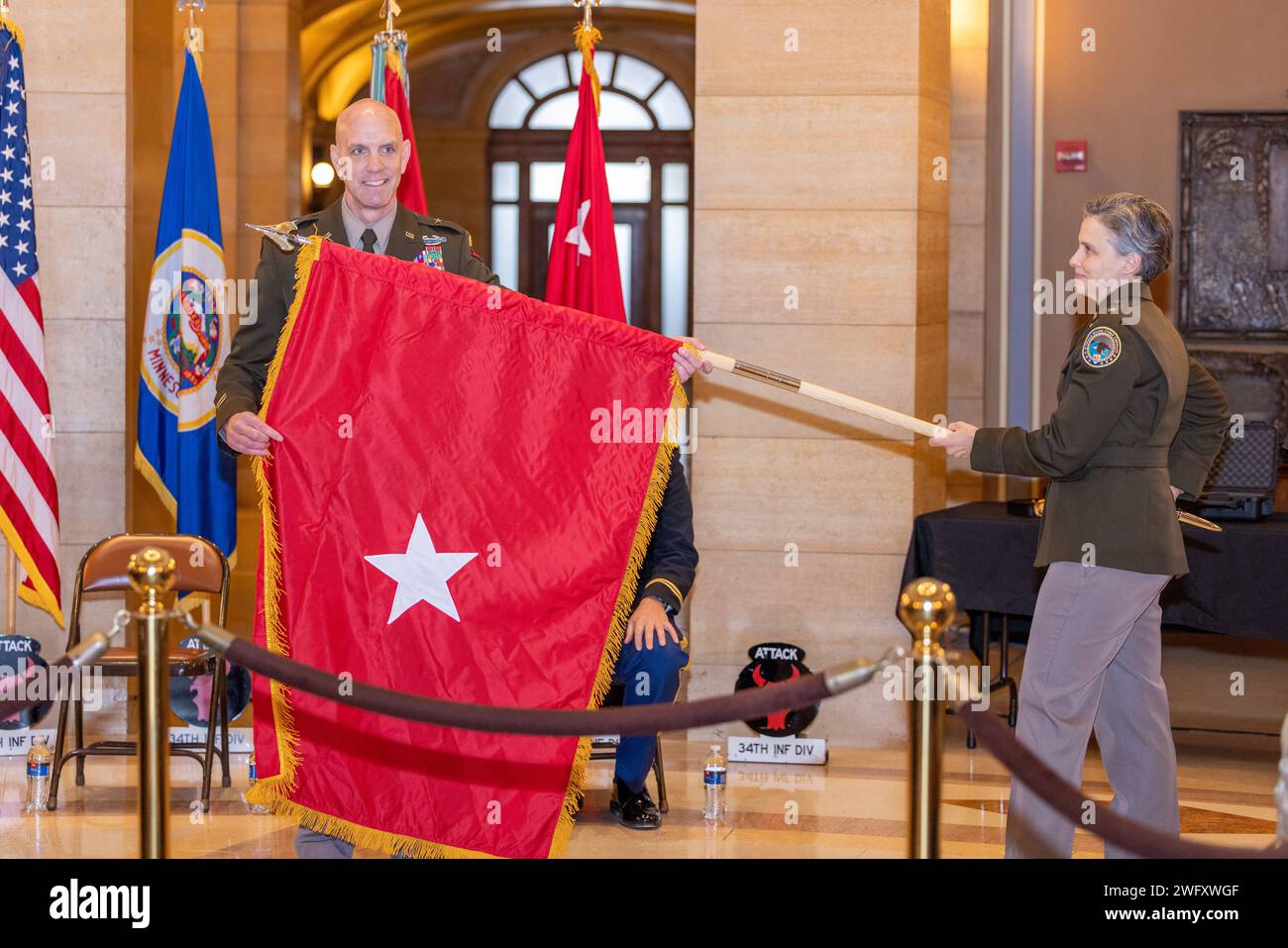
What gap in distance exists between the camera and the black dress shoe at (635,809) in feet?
14.0

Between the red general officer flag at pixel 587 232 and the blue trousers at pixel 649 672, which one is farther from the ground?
the red general officer flag at pixel 587 232

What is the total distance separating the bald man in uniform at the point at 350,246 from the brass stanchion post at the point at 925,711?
1.42 m

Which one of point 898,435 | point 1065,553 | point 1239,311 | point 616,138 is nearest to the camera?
point 1065,553

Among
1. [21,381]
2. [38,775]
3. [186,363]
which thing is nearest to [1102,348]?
[38,775]

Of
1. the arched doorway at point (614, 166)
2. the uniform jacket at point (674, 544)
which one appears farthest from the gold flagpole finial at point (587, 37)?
the arched doorway at point (614, 166)

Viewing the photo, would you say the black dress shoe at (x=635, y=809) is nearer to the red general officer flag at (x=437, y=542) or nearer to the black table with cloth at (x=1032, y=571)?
the red general officer flag at (x=437, y=542)

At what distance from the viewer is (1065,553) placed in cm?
347

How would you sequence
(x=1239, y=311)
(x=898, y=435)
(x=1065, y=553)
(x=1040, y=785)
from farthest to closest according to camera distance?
(x=1239, y=311)
(x=898, y=435)
(x=1065, y=553)
(x=1040, y=785)

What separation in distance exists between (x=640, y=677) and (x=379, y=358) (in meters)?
1.11

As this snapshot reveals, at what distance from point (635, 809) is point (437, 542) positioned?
3.81 ft

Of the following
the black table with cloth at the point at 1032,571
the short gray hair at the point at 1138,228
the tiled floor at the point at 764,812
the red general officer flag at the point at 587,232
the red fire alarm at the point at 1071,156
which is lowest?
the tiled floor at the point at 764,812

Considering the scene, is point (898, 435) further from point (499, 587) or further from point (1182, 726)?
point (499, 587)

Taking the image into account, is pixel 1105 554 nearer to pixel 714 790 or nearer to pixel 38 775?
pixel 714 790

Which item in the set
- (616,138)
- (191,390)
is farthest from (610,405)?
(616,138)
